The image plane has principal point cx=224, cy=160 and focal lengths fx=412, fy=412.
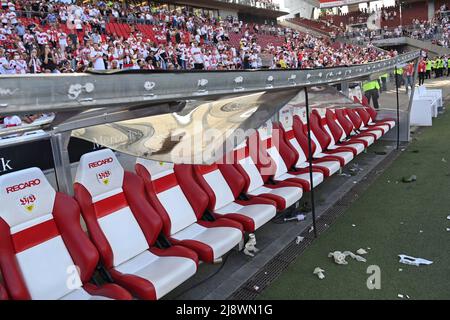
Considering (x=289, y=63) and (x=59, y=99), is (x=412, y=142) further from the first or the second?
(x=289, y=63)

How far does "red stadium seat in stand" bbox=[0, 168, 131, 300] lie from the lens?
96.7 inches

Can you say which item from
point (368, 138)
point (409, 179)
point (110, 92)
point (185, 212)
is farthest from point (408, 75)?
point (110, 92)

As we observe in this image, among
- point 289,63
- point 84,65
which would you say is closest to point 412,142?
point 84,65

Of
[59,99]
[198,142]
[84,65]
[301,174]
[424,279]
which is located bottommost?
[424,279]

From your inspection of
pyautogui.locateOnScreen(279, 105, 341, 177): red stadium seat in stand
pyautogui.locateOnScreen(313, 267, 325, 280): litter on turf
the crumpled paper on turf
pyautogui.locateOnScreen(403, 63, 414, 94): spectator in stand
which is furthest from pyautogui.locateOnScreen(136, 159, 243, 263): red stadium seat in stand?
pyautogui.locateOnScreen(403, 63, 414, 94): spectator in stand

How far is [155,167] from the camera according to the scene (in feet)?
11.7

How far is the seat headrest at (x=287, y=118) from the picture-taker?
17.8 feet

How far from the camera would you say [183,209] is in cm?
364

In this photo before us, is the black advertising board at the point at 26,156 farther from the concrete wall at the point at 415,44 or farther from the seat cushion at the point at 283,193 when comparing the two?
the concrete wall at the point at 415,44

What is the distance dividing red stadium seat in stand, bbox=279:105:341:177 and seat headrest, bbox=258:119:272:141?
0.26 metres

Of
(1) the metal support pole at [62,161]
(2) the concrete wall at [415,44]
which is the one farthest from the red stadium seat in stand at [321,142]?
(2) the concrete wall at [415,44]

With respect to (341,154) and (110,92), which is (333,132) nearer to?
(341,154)

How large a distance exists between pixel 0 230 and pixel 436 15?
136 feet
